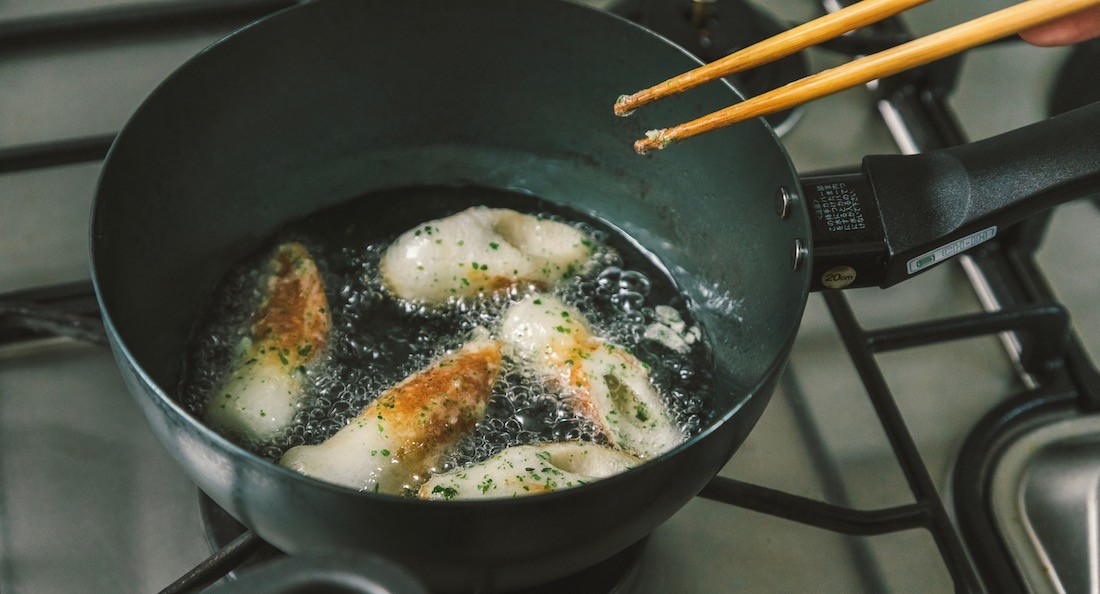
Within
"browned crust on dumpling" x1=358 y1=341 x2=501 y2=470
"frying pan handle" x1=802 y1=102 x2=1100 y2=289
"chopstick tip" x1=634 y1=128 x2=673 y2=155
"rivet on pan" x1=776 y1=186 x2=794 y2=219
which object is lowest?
"browned crust on dumpling" x1=358 y1=341 x2=501 y2=470

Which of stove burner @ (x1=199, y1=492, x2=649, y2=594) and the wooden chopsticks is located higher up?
the wooden chopsticks

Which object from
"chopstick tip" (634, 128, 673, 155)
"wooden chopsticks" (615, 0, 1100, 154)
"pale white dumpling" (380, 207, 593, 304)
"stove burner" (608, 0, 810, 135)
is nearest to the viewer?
"wooden chopsticks" (615, 0, 1100, 154)

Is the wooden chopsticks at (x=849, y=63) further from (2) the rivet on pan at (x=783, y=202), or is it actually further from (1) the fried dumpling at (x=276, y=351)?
(1) the fried dumpling at (x=276, y=351)

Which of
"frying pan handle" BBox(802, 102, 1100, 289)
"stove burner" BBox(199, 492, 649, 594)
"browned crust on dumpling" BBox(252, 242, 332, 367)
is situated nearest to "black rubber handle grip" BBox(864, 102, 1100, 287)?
"frying pan handle" BBox(802, 102, 1100, 289)

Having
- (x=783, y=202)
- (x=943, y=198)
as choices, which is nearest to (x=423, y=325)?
(x=783, y=202)

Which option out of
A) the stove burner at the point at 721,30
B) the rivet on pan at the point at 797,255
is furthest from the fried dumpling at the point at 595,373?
the stove burner at the point at 721,30

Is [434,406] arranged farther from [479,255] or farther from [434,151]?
[434,151]

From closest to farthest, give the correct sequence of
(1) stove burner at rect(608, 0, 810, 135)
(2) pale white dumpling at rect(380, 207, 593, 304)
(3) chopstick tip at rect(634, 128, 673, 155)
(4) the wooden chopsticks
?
(4) the wooden chopsticks
(3) chopstick tip at rect(634, 128, 673, 155)
(2) pale white dumpling at rect(380, 207, 593, 304)
(1) stove burner at rect(608, 0, 810, 135)

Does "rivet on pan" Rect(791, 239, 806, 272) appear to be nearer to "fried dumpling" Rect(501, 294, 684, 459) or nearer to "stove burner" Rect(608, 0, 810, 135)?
"fried dumpling" Rect(501, 294, 684, 459)
